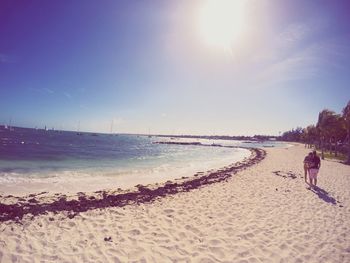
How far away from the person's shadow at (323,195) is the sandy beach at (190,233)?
0.31 m

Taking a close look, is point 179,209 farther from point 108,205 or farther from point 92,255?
point 92,255

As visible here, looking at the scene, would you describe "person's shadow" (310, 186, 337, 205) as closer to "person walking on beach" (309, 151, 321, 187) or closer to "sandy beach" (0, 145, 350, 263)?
"sandy beach" (0, 145, 350, 263)

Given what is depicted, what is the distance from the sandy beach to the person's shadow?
306mm

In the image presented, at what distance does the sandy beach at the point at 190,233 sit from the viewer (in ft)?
17.6

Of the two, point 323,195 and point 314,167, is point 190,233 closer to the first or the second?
point 323,195

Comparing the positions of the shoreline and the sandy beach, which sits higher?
the sandy beach

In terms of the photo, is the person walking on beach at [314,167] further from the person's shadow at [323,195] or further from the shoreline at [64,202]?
the shoreline at [64,202]

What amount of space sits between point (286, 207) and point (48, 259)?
8.28 metres

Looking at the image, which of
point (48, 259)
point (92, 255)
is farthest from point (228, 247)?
point (48, 259)

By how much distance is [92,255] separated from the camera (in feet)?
17.2

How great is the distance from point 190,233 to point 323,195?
8.51 meters

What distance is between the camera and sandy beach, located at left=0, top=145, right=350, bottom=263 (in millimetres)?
5375

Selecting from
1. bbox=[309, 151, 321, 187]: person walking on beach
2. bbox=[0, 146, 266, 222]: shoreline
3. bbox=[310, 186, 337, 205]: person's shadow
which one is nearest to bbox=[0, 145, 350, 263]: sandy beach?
bbox=[310, 186, 337, 205]: person's shadow

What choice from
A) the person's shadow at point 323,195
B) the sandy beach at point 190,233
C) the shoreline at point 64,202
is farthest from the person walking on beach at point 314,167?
the shoreline at point 64,202
